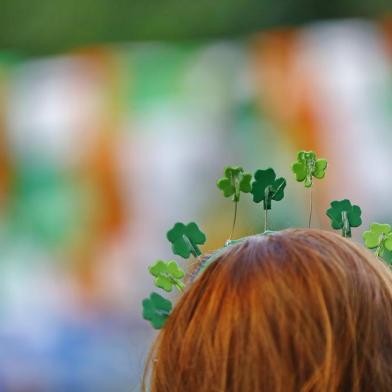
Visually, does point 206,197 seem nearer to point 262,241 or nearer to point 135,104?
point 135,104

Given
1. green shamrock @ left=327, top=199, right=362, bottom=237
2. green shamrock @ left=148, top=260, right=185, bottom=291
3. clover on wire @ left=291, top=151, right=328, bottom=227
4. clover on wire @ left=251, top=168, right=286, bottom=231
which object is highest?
clover on wire @ left=291, top=151, right=328, bottom=227

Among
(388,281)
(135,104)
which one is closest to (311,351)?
(388,281)

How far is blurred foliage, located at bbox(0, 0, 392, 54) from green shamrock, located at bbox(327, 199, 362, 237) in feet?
6.05

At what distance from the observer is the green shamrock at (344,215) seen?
86 centimetres

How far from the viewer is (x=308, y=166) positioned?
885 mm

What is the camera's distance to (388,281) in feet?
2.35

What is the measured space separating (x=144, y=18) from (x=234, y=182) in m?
1.92

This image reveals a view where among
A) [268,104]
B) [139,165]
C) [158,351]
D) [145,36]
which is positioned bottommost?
[158,351]

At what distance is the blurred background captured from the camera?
99.7 inches

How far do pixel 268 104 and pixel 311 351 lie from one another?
1.95m

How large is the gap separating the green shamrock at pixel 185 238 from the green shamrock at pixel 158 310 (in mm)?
60

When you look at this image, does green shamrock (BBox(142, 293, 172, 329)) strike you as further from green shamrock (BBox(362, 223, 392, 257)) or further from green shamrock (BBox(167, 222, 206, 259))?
green shamrock (BBox(362, 223, 392, 257))

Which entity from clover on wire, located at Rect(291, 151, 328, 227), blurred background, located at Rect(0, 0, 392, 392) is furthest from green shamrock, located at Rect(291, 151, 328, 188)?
blurred background, located at Rect(0, 0, 392, 392)

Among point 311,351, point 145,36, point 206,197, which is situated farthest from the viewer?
point 145,36
